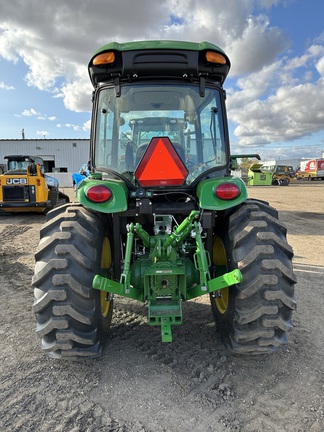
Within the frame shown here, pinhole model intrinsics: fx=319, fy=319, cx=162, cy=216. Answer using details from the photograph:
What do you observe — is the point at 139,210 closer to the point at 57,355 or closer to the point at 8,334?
the point at 57,355

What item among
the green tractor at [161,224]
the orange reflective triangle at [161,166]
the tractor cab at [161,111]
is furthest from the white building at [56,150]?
the orange reflective triangle at [161,166]

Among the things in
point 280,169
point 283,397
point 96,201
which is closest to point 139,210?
point 96,201

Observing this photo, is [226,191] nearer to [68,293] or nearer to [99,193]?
[99,193]

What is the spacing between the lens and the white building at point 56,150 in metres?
39.4

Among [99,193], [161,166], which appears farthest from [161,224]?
[99,193]

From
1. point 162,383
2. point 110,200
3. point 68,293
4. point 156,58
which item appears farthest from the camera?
point 156,58

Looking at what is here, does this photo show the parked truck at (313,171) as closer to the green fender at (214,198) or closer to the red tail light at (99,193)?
the green fender at (214,198)

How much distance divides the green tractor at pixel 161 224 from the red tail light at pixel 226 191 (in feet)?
0.04

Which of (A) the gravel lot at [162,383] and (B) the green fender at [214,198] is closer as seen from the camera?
(A) the gravel lot at [162,383]

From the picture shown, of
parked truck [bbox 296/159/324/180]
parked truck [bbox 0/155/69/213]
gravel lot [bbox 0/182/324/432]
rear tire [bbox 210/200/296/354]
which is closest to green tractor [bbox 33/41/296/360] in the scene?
rear tire [bbox 210/200/296/354]

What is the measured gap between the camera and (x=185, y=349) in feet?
9.66

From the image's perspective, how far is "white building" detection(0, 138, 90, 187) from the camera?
129 ft

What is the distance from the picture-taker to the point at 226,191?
2645 millimetres

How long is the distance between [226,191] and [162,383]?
1617 mm
